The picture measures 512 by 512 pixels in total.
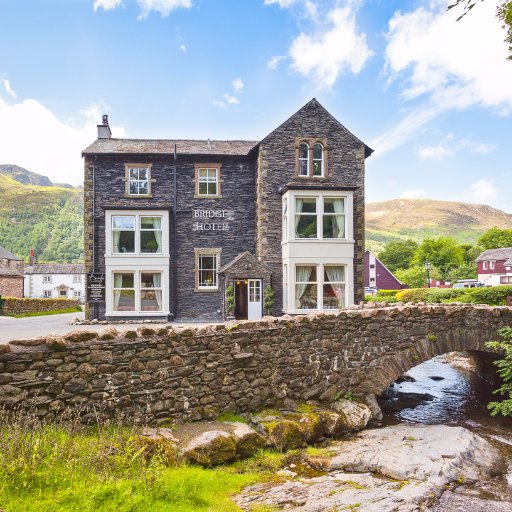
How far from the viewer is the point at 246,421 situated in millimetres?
8492

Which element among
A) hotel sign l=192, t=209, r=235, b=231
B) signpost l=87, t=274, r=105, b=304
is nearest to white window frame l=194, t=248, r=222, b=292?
hotel sign l=192, t=209, r=235, b=231

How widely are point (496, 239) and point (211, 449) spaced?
328ft

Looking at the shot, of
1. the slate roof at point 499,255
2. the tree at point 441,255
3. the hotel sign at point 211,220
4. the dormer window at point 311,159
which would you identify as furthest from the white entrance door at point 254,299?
the tree at point 441,255

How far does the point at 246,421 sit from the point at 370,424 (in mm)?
3570

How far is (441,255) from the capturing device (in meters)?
83.1

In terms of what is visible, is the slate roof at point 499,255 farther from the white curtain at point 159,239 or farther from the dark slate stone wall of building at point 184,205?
the white curtain at point 159,239

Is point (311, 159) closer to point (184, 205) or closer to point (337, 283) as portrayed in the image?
point (337, 283)

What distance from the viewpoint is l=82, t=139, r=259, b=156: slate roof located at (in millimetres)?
21625

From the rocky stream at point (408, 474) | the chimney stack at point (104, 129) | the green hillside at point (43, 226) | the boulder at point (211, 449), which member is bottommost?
the rocky stream at point (408, 474)

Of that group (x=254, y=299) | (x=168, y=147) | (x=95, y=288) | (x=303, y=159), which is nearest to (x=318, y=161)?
(x=303, y=159)

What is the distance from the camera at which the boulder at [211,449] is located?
6.76 metres

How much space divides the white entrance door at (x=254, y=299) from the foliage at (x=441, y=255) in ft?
230

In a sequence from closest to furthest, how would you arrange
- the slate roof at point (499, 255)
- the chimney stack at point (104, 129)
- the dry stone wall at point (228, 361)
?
the dry stone wall at point (228, 361) < the chimney stack at point (104, 129) < the slate roof at point (499, 255)

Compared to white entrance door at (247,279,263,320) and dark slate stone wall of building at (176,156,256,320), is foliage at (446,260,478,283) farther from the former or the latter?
white entrance door at (247,279,263,320)
